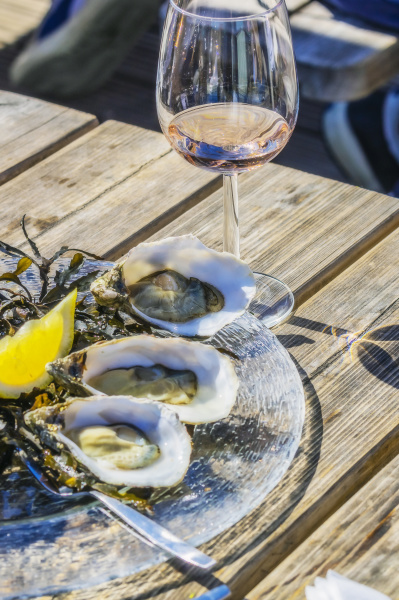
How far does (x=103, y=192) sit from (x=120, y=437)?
595 mm

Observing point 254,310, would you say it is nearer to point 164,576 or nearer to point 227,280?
point 227,280

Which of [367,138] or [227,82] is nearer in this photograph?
[227,82]

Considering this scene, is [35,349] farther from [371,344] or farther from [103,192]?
[103,192]

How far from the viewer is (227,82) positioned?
88 centimetres

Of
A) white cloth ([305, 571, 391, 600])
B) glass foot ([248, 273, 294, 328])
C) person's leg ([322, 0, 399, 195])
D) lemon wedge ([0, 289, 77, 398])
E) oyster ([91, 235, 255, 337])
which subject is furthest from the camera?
person's leg ([322, 0, 399, 195])

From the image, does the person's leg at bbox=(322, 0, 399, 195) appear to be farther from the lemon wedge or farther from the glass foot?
the lemon wedge

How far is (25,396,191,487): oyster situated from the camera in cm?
66

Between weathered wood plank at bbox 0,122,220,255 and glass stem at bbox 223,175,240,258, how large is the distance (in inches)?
7.3

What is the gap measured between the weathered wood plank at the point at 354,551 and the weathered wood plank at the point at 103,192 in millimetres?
531

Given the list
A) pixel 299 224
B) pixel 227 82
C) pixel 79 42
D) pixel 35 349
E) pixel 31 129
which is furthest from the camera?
pixel 79 42

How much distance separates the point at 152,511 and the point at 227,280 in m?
0.31

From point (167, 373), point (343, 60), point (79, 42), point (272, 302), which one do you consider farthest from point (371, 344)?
point (79, 42)

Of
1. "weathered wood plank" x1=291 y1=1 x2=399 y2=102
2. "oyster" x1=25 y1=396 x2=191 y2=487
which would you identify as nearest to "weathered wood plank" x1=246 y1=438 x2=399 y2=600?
"oyster" x1=25 y1=396 x2=191 y2=487

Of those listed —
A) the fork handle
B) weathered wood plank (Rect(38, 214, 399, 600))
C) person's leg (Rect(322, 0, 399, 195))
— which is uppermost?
the fork handle
